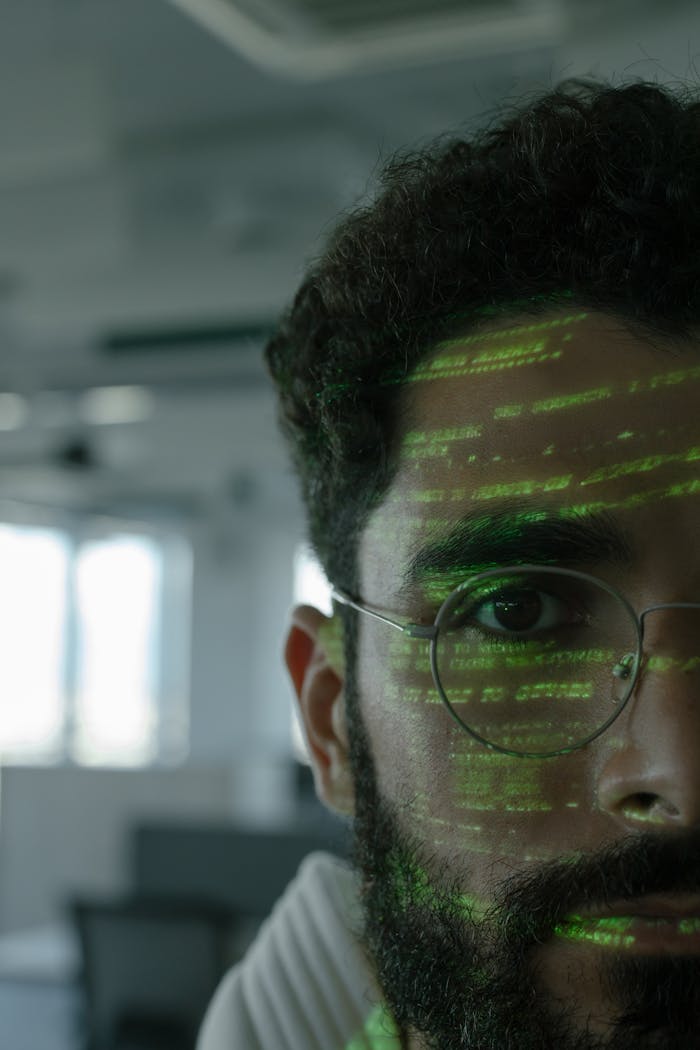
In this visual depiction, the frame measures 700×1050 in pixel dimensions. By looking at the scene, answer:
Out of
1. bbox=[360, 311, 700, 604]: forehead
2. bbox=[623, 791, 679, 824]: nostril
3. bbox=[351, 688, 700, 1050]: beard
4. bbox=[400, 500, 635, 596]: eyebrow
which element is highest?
bbox=[360, 311, 700, 604]: forehead

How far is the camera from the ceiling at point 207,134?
7.85ft

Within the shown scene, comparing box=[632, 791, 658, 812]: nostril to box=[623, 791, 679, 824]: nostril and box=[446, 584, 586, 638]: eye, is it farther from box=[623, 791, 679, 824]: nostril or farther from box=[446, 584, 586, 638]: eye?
box=[446, 584, 586, 638]: eye

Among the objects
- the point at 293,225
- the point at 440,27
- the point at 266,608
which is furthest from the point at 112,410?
the point at 266,608

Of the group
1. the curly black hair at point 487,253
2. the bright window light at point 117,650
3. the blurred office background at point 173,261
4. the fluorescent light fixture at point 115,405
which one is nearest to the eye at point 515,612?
the curly black hair at point 487,253

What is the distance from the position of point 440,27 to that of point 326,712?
183 cm

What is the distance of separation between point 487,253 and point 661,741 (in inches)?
15.1

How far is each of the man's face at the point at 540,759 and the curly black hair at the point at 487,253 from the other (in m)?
0.03

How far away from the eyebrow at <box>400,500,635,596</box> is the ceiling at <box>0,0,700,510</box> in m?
0.38

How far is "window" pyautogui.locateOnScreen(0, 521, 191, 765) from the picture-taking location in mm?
10133

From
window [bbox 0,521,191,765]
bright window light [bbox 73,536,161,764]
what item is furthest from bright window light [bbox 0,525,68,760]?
bright window light [bbox 73,536,161,764]

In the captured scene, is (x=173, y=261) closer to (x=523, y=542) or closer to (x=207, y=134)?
(x=207, y=134)

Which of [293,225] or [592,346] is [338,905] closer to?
[592,346]

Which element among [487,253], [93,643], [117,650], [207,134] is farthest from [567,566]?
[117,650]

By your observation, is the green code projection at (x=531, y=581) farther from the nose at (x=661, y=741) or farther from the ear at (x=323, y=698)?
the ear at (x=323, y=698)
